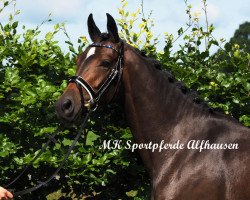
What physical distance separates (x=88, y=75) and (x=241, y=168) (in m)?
1.37

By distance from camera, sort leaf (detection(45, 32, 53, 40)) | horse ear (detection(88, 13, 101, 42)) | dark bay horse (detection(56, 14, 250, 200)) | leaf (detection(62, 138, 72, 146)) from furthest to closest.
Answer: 1. leaf (detection(45, 32, 53, 40))
2. leaf (detection(62, 138, 72, 146))
3. horse ear (detection(88, 13, 101, 42))
4. dark bay horse (detection(56, 14, 250, 200))

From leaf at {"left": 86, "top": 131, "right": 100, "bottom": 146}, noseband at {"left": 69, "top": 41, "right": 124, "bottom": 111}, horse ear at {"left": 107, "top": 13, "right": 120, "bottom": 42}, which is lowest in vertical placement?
leaf at {"left": 86, "top": 131, "right": 100, "bottom": 146}

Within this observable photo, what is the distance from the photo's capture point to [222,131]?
401 cm

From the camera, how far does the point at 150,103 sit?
13.6ft

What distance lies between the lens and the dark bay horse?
3.81 meters

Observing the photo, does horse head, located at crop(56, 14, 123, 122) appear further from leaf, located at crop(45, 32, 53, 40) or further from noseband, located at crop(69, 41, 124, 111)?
leaf, located at crop(45, 32, 53, 40)

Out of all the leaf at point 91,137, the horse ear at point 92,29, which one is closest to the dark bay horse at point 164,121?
the horse ear at point 92,29

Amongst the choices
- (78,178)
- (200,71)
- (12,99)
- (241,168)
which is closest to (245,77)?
(200,71)

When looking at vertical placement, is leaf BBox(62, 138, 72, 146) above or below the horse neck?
below

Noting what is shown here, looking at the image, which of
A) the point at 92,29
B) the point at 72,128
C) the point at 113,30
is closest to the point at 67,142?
the point at 72,128

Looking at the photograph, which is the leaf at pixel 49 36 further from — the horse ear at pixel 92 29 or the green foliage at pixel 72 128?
the horse ear at pixel 92 29

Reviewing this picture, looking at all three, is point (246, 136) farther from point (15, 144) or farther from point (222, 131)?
point (15, 144)

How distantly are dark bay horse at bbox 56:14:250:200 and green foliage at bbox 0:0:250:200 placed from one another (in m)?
0.90

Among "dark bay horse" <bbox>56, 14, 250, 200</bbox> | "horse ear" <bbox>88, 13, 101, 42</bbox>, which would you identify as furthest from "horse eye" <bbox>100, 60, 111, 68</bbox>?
"horse ear" <bbox>88, 13, 101, 42</bbox>
